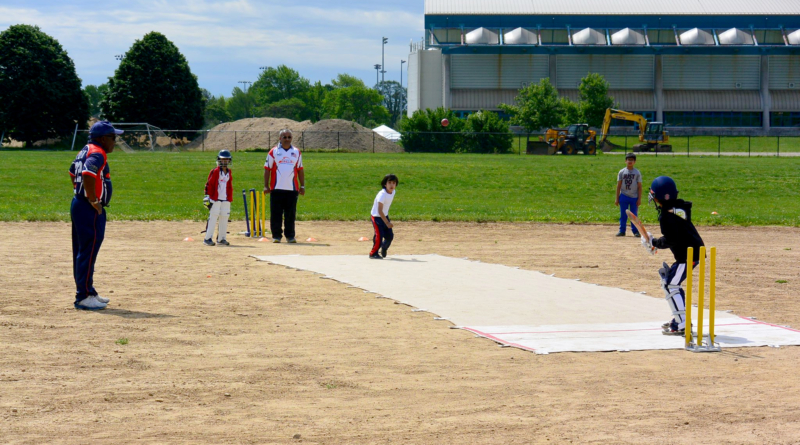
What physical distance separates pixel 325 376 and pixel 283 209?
434 inches

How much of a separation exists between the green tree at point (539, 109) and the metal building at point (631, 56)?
9.40m

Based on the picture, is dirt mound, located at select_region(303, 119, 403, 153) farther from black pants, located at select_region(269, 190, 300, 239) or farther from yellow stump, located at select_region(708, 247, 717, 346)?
yellow stump, located at select_region(708, 247, 717, 346)

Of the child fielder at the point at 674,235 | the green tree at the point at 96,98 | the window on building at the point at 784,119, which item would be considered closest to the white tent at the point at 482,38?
the window on building at the point at 784,119

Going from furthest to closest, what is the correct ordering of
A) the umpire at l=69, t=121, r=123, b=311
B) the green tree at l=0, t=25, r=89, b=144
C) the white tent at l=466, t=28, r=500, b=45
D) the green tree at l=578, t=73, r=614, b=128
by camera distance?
1. the white tent at l=466, t=28, r=500, b=45
2. the green tree at l=578, t=73, r=614, b=128
3. the green tree at l=0, t=25, r=89, b=144
4. the umpire at l=69, t=121, r=123, b=311

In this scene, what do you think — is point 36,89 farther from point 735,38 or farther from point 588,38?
point 735,38

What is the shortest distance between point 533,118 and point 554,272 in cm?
6106

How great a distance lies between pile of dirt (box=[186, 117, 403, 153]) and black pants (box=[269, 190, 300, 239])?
41.8 metres

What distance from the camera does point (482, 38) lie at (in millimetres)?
83750

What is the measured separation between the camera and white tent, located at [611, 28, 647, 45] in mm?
84750

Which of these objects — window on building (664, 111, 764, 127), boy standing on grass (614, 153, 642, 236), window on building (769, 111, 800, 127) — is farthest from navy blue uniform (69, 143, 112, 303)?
window on building (769, 111, 800, 127)

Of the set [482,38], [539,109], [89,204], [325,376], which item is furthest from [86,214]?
[482,38]

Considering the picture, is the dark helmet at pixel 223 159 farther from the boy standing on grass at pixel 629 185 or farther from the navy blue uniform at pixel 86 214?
the boy standing on grass at pixel 629 185

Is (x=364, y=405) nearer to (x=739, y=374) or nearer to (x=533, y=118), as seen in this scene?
(x=739, y=374)

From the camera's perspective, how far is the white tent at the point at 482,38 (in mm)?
83625
